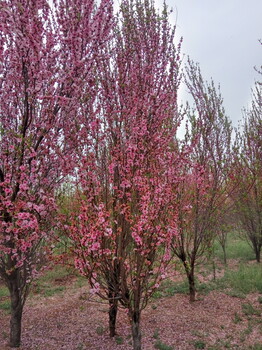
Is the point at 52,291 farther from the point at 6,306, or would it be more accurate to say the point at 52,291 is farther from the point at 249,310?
the point at 249,310

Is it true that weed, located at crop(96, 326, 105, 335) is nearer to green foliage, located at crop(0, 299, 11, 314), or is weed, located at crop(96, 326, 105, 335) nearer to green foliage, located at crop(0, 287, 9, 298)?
green foliage, located at crop(0, 299, 11, 314)

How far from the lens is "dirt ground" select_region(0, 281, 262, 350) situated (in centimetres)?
518

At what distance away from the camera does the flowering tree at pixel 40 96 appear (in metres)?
3.78

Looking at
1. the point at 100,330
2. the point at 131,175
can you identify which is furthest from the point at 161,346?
the point at 131,175

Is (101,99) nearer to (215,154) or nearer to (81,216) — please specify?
(81,216)

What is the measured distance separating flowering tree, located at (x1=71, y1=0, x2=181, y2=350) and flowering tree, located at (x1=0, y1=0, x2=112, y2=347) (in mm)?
527

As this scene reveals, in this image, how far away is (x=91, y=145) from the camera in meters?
→ 4.36

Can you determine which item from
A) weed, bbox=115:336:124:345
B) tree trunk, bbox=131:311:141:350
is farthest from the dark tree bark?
tree trunk, bbox=131:311:141:350

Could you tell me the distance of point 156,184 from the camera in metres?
4.17

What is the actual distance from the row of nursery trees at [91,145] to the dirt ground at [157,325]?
557 millimetres

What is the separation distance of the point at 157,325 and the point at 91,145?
432 cm

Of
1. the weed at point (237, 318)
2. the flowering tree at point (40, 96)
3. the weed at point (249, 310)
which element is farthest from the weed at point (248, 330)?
the flowering tree at point (40, 96)

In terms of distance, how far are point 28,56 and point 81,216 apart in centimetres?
234

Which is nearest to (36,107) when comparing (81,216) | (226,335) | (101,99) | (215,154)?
(101,99)
